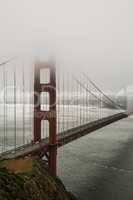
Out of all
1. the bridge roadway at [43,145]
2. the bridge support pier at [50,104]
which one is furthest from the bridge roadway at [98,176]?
the bridge support pier at [50,104]

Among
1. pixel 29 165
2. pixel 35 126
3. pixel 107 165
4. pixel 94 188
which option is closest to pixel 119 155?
pixel 107 165

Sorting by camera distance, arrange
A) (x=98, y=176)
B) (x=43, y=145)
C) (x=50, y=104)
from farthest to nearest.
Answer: (x=98, y=176) < (x=50, y=104) < (x=43, y=145)

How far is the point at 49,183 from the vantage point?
12.8 feet

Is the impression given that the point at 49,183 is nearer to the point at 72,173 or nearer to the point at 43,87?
the point at 43,87

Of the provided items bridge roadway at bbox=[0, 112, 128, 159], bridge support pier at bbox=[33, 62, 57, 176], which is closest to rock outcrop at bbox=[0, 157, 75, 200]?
bridge roadway at bbox=[0, 112, 128, 159]

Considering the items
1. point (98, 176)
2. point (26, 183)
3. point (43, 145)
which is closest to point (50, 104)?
point (43, 145)

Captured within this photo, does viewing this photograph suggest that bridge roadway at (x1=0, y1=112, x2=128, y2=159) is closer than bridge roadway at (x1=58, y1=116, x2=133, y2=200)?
Yes

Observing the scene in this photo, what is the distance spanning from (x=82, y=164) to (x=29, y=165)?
1246 centimetres

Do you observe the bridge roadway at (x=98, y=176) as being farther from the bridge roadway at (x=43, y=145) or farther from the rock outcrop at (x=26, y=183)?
the rock outcrop at (x=26, y=183)

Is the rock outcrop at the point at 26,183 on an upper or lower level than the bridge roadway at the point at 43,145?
upper

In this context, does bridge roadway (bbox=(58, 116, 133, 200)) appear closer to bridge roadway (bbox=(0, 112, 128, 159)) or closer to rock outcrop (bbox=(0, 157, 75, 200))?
bridge roadway (bbox=(0, 112, 128, 159))

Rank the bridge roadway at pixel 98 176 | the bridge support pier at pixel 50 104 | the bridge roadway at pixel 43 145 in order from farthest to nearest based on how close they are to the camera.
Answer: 1. the bridge roadway at pixel 98 176
2. the bridge support pier at pixel 50 104
3. the bridge roadway at pixel 43 145

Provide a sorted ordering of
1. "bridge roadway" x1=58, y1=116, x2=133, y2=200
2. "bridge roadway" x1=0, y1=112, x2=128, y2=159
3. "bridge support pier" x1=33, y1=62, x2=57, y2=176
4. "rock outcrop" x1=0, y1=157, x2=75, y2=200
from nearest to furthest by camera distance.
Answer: "rock outcrop" x1=0, y1=157, x2=75, y2=200 → "bridge roadway" x1=0, y1=112, x2=128, y2=159 → "bridge support pier" x1=33, y1=62, x2=57, y2=176 → "bridge roadway" x1=58, y1=116, x2=133, y2=200

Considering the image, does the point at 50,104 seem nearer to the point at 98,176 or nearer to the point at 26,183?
the point at 98,176
